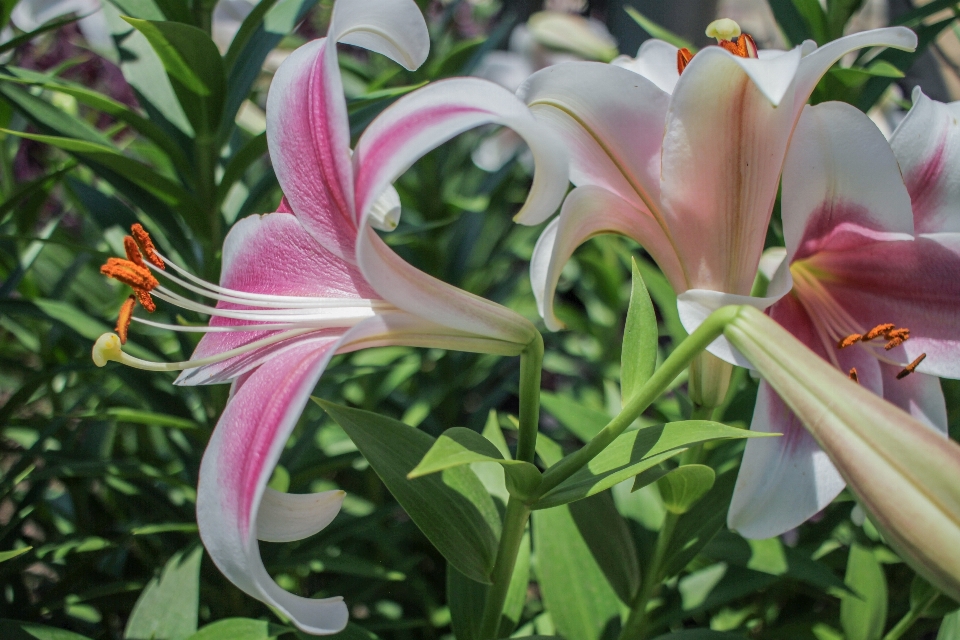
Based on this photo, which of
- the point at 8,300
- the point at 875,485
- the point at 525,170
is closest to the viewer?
the point at 875,485

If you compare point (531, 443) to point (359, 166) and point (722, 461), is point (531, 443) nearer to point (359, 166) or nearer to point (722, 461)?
point (359, 166)

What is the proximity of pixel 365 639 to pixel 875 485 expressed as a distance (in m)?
0.43

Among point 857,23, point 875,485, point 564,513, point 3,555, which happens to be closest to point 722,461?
point 564,513

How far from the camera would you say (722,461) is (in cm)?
75

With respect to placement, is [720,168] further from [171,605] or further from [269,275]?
[171,605]

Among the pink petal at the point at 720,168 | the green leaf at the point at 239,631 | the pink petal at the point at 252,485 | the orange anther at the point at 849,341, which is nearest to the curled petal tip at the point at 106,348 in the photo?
the pink petal at the point at 252,485

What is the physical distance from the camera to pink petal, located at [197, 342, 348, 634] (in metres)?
0.36

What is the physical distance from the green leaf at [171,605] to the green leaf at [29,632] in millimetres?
68

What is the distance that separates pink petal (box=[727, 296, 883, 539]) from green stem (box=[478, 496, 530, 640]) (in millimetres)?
134

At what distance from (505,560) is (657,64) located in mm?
405

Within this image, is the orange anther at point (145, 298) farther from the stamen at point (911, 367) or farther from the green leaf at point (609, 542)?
the stamen at point (911, 367)

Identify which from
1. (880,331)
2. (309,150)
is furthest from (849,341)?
(309,150)

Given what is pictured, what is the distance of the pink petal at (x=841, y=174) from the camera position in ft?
1.57

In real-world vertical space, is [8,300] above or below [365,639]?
above
